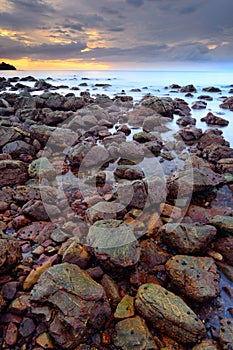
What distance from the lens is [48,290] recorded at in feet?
7.53

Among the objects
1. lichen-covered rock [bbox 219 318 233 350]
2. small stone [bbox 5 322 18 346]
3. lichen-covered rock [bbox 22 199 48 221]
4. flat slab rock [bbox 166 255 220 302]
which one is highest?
lichen-covered rock [bbox 22 199 48 221]

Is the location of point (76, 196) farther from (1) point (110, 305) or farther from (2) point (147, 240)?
(1) point (110, 305)

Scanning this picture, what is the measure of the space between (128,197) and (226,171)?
2.56 metres

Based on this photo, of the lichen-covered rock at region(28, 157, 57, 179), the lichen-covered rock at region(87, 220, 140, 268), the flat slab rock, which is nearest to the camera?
Answer: the flat slab rock

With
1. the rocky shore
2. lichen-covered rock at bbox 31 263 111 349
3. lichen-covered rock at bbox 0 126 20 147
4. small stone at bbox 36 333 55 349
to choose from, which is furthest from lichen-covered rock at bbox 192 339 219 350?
lichen-covered rock at bbox 0 126 20 147

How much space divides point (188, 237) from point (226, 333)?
3.49 ft

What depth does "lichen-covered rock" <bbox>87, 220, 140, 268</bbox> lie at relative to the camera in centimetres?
267

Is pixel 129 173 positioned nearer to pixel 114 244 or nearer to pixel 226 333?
pixel 114 244

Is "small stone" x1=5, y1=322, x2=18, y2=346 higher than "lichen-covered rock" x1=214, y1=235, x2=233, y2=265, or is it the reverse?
"lichen-covered rock" x1=214, y1=235, x2=233, y2=265

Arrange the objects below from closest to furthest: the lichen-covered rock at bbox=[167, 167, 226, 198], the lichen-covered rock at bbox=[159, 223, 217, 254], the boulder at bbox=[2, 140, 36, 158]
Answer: the lichen-covered rock at bbox=[159, 223, 217, 254]
the lichen-covered rock at bbox=[167, 167, 226, 198]
the boulder at bbox=[2, 140, 36, 158]

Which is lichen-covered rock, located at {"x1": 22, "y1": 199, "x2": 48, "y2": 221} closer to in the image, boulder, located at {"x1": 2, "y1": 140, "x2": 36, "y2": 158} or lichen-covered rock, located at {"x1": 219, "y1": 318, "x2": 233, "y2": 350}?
boulder, located at {"x1": 2, "y1": 140, "x2": 36, "y2": 158}

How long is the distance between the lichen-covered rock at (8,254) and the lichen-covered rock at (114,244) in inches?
33.0

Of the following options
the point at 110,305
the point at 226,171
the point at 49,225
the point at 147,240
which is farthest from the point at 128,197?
the point at 226,171

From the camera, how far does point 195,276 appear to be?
263 cm
